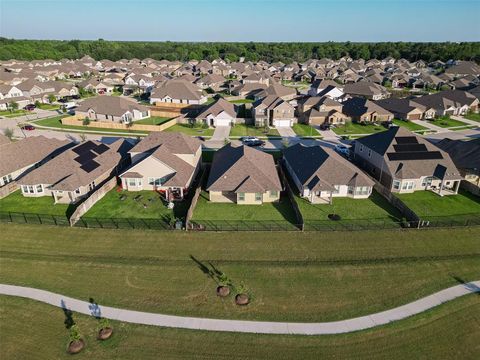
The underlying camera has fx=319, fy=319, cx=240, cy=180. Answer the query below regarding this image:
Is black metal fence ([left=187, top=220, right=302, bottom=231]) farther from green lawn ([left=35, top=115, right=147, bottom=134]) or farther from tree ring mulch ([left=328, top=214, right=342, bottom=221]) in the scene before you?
green lawn ([left=35, top=115, right=147, bottom=134])

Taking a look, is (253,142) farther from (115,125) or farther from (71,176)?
(71,176)

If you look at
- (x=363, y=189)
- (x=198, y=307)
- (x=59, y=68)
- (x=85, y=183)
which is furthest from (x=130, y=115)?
(x=59, y=68)

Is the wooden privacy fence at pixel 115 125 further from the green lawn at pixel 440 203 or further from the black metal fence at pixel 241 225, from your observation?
the green lawn at pixel 440 203

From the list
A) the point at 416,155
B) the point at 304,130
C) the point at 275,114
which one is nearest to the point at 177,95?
the point at 275,114

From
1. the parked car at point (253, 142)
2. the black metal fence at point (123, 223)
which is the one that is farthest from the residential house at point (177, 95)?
the black metal fence at point (123, 223)

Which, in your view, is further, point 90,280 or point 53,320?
point 90,280

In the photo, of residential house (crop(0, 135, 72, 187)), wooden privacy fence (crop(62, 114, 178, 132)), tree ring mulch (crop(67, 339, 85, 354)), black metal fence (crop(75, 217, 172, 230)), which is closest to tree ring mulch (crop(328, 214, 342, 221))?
black metal fence (crop(75, 217, 172, 230))

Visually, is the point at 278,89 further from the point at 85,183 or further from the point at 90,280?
the point at 90,280
